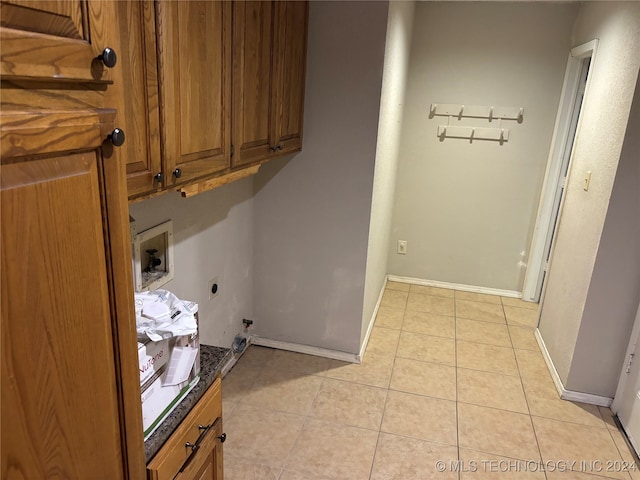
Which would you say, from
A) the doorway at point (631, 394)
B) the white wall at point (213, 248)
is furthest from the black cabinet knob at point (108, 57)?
the doorway at point (631, 394)

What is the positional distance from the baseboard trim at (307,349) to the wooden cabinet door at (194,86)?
1609mm

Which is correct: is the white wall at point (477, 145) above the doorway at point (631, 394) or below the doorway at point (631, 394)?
above

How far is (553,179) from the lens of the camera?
361cm

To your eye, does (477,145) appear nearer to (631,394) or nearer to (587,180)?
(587,180)

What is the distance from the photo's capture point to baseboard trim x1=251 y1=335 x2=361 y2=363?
2875 mm

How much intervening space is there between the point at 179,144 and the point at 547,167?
3173mm

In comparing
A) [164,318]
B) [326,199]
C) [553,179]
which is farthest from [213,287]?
[553,179]

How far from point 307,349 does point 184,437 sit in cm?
176

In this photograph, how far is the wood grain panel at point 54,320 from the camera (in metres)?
0.56

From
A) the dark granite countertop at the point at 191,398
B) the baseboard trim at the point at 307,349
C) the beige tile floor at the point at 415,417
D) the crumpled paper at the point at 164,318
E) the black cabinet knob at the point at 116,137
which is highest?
the black cabinet knob at the point at 116,137

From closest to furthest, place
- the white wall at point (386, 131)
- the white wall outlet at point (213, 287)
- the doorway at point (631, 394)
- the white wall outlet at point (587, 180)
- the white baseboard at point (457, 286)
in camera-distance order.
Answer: the doorway at point (631, 394)
the white wall outlet at point (213, 287)
the white wall at point (386, 131)
the white wall outlet at point (587, 180)
the white baseboard at point (457, 286)

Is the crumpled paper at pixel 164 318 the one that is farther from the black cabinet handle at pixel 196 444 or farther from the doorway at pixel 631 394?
the doorway at pixel 631 394

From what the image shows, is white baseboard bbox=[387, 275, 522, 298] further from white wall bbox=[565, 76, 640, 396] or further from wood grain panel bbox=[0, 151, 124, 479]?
wood grain panel bbox=[0, 151, 124, 479]

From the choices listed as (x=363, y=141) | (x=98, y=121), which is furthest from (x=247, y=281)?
(x=98, y=121)
